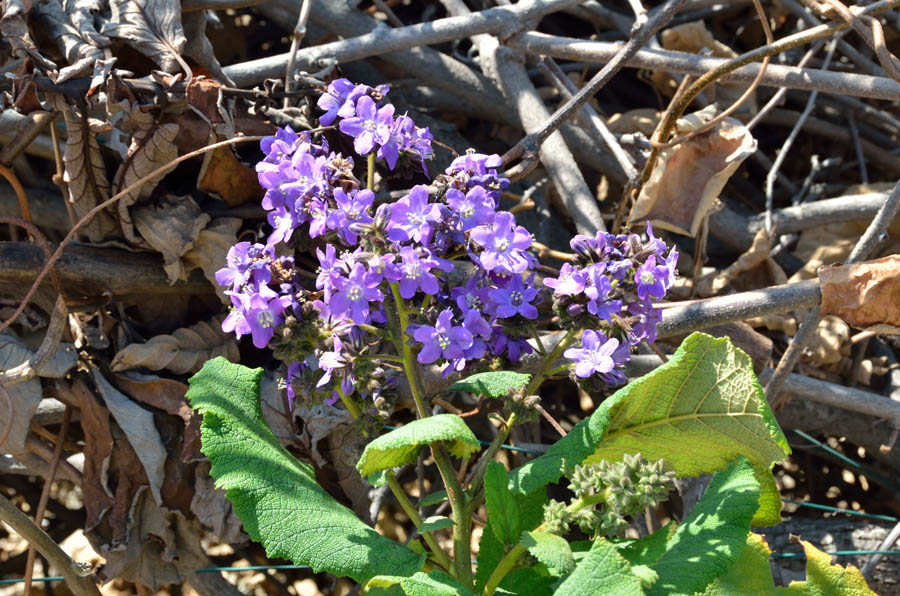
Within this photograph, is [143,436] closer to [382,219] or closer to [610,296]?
[382,219]

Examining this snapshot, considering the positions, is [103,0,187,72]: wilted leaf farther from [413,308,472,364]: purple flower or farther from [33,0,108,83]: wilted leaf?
[413,308,472,364]: purple flower

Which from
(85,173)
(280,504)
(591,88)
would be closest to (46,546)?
(280,504)

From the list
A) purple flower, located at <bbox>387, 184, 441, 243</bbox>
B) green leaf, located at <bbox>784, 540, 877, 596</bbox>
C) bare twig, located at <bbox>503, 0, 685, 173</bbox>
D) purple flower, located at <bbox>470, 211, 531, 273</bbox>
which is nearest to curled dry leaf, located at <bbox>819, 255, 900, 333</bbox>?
green leaf, located at <bbox>784, 540, 877, 596</bbox>

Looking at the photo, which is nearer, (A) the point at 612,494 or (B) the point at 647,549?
(A) the point at 612,494

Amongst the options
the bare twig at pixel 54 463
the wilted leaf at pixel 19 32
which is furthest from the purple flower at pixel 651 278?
the bare twig at pixel 54 463

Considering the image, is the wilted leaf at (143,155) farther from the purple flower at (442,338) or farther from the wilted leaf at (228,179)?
the purple flower at (442,338)

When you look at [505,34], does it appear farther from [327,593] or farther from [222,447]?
[327,593]
